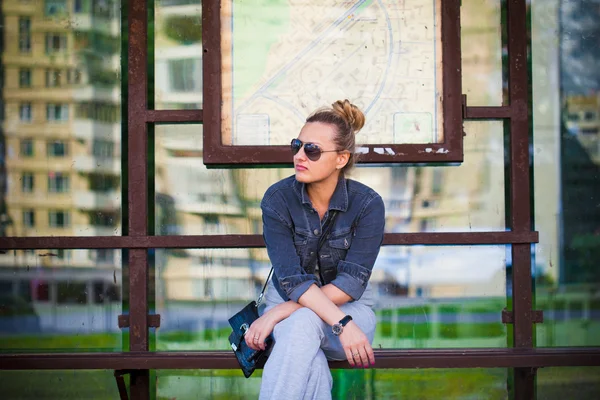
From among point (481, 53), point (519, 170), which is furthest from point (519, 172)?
point (481, 53)

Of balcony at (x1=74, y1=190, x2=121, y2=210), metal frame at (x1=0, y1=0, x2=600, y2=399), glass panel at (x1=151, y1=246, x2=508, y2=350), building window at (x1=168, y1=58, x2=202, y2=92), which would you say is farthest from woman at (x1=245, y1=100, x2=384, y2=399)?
balcony at (x1=74, y1=190, x2=121, y2=210)

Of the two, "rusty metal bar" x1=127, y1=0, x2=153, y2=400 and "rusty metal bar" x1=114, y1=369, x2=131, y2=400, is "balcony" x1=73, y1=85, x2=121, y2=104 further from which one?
"rusty metal bar" x1=114, y1=369, x2=131, y2=400

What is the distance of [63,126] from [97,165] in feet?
0.94

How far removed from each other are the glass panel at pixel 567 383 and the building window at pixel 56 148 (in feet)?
9.39

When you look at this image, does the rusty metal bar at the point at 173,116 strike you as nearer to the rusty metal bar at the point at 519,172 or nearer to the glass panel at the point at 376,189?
the glass panel at the point at 376,189

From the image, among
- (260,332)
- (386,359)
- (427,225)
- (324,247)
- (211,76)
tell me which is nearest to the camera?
(260,332)

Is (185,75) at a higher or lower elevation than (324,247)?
higher

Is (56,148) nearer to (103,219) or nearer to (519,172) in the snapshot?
(103,219)

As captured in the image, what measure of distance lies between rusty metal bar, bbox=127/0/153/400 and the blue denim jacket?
1.02m

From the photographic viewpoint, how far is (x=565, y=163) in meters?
4.24

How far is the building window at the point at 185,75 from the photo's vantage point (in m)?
4.24

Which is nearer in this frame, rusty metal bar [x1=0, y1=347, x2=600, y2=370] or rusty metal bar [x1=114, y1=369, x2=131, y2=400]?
rusty metal bar [x1=0, y1=347, x2=600, y2=370]

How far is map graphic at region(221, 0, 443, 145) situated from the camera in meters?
3.99

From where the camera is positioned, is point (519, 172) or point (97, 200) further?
point (97, 200)
